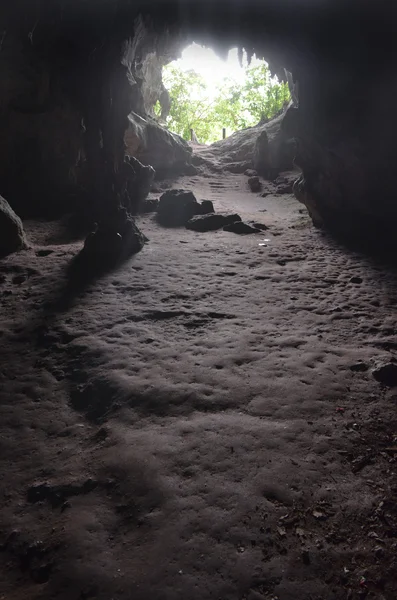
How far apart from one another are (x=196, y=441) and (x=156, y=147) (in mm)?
17359

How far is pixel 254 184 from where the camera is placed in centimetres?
1820

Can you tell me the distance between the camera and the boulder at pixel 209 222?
38.6 feet

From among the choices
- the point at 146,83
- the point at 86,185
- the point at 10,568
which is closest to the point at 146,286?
the point at 10,568

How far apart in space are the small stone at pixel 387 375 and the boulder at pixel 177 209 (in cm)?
875

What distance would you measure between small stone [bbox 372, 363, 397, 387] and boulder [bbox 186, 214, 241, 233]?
7.91 meters

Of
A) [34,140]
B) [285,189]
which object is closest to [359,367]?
[34,140]

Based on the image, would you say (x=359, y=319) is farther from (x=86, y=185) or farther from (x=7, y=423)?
(x=86, y=185)

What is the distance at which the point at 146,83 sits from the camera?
21562mm

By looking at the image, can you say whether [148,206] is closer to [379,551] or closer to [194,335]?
[194,335]

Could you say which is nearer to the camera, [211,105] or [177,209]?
[177,209]

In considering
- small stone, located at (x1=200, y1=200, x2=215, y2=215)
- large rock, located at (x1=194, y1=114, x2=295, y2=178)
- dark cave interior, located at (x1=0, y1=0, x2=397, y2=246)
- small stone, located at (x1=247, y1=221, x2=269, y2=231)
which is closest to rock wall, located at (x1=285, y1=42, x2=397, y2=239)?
dark cave interior, located at (x1=0, y1=0, x2=397, y2=246)

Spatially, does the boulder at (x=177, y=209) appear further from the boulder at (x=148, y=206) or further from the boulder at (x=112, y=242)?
the boulder at (x=112, y=242)

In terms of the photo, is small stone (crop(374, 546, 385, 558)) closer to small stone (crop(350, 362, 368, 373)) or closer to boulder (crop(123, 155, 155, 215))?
small stone (crop(350, 362, 368, 373))

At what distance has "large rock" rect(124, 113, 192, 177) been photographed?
16945 millimetres
